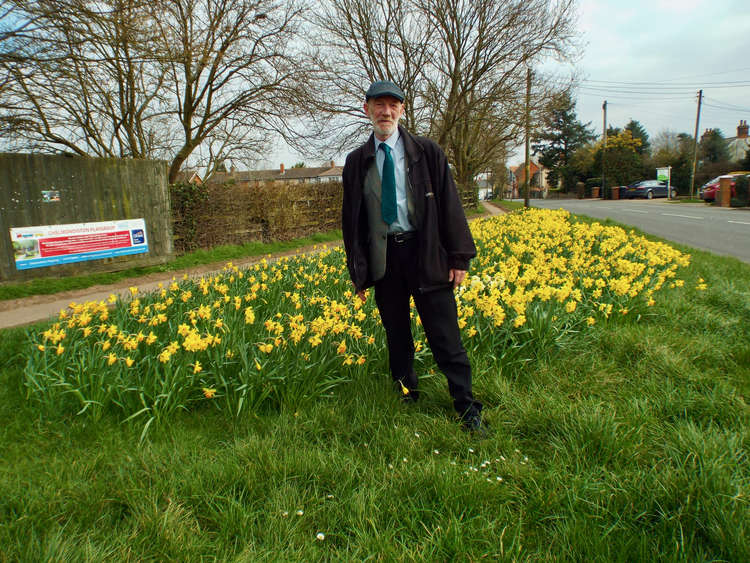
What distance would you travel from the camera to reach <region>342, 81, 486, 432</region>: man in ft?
8.05

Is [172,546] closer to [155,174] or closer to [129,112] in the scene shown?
[155,174]

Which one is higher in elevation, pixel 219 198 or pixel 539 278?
pixel 219 198

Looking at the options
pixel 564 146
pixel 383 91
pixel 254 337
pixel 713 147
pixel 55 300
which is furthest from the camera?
pixel 564 146

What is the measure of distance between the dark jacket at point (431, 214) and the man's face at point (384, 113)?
0.08 metres

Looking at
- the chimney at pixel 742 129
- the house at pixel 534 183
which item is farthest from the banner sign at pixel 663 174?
the house at pixel 534 183

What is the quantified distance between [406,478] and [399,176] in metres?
1.59

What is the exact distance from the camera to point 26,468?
2.13 meters

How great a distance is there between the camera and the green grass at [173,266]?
681 cm

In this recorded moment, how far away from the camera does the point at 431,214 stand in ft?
8.02

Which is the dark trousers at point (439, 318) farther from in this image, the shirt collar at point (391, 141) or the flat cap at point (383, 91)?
the flat cap at point (383, 91)

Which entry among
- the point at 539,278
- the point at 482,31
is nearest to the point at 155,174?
the point at 539,278

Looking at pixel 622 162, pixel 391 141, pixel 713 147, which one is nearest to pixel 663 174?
pixel 622 162

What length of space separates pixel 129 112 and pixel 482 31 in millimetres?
13762

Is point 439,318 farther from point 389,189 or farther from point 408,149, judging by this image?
point 408,149
